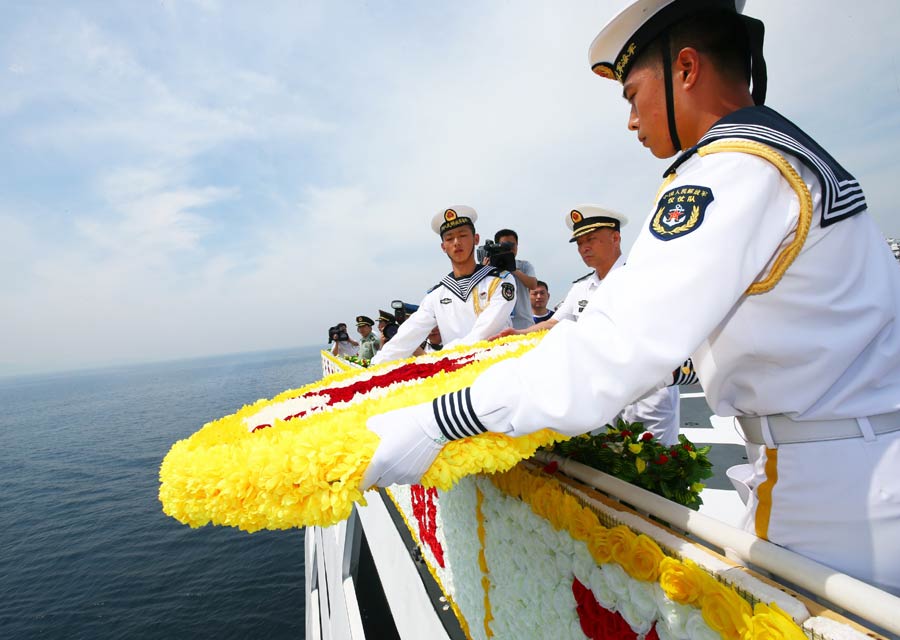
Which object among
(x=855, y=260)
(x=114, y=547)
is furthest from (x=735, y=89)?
(x=114, y=547)

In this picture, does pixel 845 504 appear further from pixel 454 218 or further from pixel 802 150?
pixel 454 218

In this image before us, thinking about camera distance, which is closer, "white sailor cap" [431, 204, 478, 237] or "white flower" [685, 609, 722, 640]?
"white flower" [685, 609, 722, 640]

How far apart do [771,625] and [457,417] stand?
0.70 metres

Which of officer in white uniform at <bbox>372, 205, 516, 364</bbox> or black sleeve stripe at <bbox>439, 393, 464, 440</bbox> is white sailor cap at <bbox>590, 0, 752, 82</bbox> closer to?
black sleeve stripe at <bbox>439, 393, 464, 440</bbox>

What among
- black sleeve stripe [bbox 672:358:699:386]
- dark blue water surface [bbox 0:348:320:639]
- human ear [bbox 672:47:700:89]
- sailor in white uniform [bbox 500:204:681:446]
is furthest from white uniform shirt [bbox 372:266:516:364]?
dark blue water surface [bbox 0:348:320:639]

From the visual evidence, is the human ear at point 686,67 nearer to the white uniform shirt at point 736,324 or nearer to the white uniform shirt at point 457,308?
the white uniform shirt at point 736,324

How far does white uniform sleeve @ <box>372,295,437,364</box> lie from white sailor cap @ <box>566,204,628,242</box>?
168cm

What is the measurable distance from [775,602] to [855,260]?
75 cm

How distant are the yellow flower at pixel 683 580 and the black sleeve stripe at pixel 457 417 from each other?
527mm

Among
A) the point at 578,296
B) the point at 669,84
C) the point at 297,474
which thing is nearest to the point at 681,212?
the point at 669,84

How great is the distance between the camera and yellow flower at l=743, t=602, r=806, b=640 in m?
0.77

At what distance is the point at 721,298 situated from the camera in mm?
868

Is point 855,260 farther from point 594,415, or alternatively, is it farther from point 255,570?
point 255,570

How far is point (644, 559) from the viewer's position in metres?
1.10
